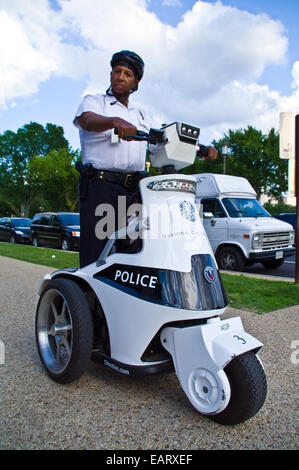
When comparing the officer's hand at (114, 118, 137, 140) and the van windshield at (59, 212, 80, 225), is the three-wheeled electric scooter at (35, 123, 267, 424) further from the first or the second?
the van windshield at (59, 212, 80, 225)

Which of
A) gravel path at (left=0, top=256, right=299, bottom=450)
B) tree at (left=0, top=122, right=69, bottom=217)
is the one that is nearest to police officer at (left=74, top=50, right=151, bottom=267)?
gravel path at (left=0, top=256, right=299, bottom=450)

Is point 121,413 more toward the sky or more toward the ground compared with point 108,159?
more toward the ground

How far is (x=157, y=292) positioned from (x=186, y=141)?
883mm

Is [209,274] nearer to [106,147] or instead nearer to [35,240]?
[106,147]

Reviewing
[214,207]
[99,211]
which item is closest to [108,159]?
[99,211]

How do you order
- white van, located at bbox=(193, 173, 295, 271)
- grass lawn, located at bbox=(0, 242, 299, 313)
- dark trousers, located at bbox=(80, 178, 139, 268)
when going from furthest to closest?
white van, located at bbox=(193, 173, 295, 271) → grass lawn, located at bbox=(0, 242, 299, 313) → dark trousers, located at bbox=(80, 178, 139, 268)

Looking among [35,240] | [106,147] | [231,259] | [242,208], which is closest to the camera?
[106,147]

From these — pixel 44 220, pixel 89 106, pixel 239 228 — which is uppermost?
pixel 89 106

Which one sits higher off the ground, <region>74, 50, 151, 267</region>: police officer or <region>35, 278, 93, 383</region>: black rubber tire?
<region>74, 50, 151, 267</region>: police officer

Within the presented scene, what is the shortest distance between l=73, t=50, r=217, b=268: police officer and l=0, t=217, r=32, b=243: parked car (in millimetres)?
16513

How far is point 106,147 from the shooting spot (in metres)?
2.49

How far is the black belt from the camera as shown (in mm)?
2512

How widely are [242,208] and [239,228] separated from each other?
0.88 m
